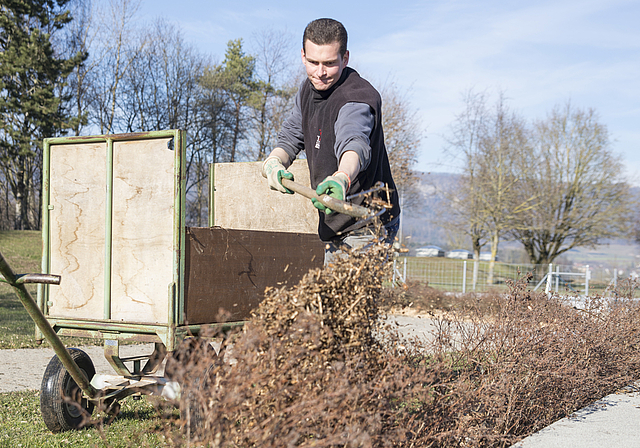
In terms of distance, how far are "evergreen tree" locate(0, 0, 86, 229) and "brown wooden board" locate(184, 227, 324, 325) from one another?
25.3 meters

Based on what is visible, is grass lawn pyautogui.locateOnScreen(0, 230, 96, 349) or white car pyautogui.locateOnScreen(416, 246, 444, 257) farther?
white car pyautogui.locateOnScreen(416, 246, 444, 257)

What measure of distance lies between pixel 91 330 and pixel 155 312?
21.6 inches

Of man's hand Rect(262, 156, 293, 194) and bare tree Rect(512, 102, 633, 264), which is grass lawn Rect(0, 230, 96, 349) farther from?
bare tree Rect(512, 102, 633, 264)

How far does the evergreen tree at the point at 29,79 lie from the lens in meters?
26.7

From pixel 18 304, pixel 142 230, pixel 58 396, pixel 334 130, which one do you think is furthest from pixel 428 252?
pixel 334 130

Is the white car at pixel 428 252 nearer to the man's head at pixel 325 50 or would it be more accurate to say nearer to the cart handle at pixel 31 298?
the man's head at pixel 325 50

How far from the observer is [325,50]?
124 inches

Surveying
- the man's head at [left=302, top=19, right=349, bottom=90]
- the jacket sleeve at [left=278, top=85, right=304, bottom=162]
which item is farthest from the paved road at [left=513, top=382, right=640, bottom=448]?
the man's head at [left=302, top=19, right=349, bottom=90]

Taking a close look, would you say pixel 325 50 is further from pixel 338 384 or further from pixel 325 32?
pixel 338 384

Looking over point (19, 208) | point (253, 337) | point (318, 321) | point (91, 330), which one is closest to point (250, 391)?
point (253, 337)

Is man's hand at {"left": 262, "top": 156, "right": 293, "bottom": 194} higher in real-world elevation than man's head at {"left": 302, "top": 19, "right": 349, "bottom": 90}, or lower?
lower

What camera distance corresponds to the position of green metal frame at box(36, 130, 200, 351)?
3.54 m

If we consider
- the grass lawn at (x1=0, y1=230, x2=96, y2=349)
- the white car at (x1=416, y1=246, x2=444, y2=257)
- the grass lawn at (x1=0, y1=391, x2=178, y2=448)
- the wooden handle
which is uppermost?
the wooden handle

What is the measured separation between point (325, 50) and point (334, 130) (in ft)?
1.46
